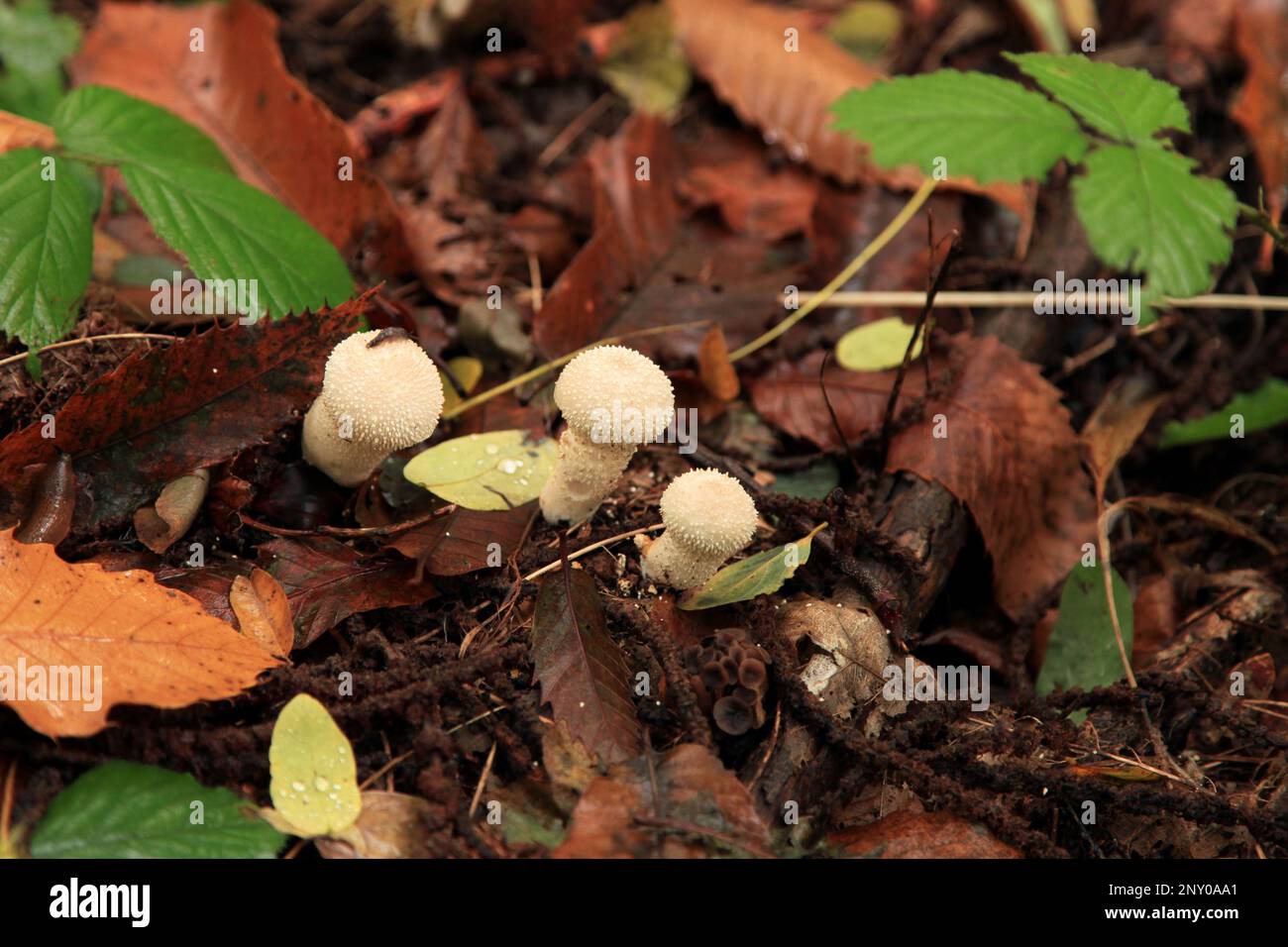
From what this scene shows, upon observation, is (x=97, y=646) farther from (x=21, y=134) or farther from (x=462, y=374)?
(x=21, y=134)

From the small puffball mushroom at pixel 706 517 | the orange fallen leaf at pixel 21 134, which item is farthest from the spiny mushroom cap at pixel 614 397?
the orange fallen leaf at pixel 21 134

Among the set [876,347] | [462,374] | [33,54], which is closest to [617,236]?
[462,374]

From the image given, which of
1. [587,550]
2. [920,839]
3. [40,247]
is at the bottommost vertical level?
[920,839]

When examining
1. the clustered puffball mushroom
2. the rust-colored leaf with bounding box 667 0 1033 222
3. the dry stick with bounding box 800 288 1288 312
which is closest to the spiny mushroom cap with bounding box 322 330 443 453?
the clustered puffball mushroom

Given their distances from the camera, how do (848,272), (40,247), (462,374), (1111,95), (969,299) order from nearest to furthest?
1. (40,247)
2. (1111,95)
3. (462,374)
4. (969,299)
5. (848,272)

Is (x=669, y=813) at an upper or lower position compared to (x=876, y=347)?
lower
